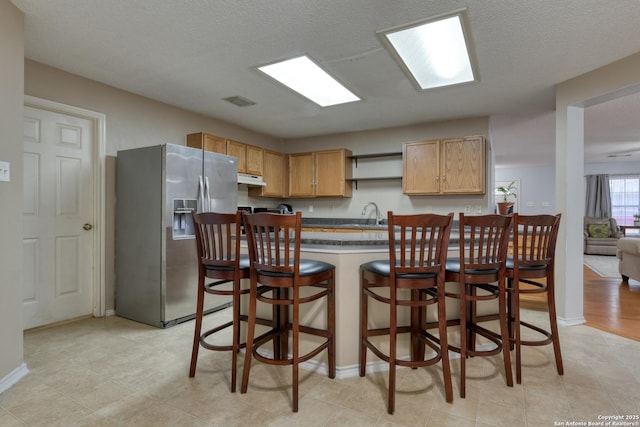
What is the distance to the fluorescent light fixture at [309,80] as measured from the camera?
2.91 meters

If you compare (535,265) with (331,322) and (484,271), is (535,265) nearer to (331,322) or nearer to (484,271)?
(484,271)

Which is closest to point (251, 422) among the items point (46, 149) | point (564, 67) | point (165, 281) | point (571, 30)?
point (165, 281)

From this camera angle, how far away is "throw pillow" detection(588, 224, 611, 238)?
7.62 m

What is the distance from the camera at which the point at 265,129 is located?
521cm

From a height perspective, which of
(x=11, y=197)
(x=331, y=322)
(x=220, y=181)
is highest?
(x=220, y=181)

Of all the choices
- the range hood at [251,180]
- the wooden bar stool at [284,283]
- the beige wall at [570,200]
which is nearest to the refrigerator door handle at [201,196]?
the range hood at [251,180]

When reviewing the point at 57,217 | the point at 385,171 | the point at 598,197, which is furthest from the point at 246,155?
the point at 598,197

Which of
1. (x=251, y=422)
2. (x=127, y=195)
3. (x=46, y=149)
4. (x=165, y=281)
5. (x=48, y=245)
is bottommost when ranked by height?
(x=251, y=422)

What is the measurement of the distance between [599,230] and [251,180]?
26.7 feet

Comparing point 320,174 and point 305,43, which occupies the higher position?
point 305,43

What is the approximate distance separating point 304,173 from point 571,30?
3811 mm

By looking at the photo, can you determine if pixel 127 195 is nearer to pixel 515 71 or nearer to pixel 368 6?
pixel 368 6

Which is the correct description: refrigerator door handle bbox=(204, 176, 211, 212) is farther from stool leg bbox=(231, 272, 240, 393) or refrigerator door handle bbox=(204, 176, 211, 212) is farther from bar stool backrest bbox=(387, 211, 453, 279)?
bar stool backrest bbox=(387, 211, 453, 279)

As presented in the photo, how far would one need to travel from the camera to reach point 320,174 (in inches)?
210
